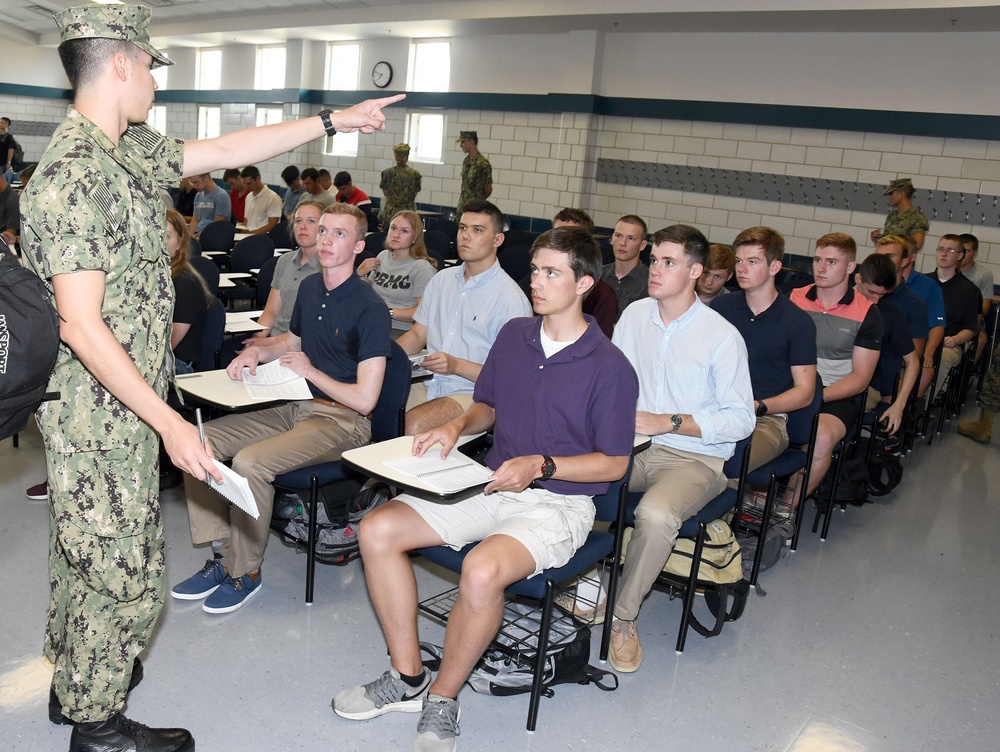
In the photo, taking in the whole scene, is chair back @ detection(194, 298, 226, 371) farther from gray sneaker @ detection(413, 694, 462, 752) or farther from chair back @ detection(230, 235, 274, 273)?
chair back @ detection(230, 235, 274, 273)

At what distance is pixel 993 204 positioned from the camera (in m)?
7.68

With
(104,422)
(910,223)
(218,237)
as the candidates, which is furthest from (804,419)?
(218,237)

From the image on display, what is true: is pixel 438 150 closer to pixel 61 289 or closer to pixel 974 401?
pixel 974 401

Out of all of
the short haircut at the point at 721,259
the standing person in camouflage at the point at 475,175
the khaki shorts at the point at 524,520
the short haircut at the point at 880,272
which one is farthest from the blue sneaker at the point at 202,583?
the standing person in camouflage at the point at 475,175

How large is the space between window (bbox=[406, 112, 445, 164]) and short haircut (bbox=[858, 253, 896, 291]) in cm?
809

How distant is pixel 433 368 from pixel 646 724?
1.44 meters

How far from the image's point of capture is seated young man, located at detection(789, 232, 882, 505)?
390 centimetres

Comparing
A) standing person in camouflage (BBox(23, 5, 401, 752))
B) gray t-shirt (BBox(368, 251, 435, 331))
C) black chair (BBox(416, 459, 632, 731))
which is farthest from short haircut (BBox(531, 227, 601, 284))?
gray t-shirt (BBox(368, 251, 435, 331))

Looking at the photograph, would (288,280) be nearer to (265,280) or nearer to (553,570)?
(265,280)

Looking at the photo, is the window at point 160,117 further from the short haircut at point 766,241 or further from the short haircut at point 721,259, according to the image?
the short haircut at point 766,241

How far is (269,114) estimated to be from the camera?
45.5ft

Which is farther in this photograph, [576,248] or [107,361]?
[576,248]

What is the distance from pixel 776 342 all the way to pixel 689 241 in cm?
77

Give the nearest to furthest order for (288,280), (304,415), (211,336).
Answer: (304,415) < (211,336) < (288,280)
